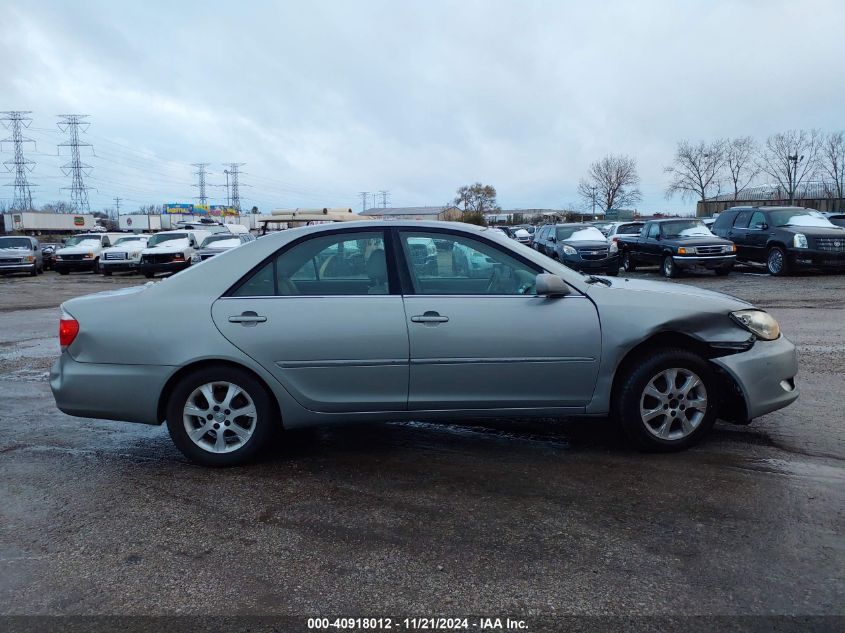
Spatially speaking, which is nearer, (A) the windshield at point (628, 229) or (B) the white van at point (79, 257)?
(A) the windshield at point (628, 229)

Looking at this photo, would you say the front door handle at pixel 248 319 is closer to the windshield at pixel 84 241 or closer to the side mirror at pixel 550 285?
the side mirror at pixel 550 285

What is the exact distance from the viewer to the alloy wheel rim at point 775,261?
17484 millimetres

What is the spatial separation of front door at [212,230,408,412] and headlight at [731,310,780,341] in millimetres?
2266

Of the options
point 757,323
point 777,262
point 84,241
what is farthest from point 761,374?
point 84,241

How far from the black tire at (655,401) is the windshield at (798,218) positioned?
1566 centimetres

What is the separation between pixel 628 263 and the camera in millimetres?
21609

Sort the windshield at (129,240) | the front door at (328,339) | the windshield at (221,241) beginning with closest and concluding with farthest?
the front door at (328,339) → the windshield at (221,241) → the windshield at (129,240)

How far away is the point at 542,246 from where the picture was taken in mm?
22750

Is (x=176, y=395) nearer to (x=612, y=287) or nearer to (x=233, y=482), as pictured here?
(x=233, y=482)

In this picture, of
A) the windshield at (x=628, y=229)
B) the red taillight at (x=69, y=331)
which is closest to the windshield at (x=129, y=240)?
the windshield at (x=628, y=229)

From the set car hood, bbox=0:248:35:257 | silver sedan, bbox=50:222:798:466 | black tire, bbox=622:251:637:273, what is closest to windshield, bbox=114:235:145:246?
car hood, bbox=0:248:35:257

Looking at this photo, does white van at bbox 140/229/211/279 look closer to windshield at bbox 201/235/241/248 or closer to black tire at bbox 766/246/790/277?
windshield at bbox 201/235/241/248

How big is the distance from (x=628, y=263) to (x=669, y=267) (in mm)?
3104

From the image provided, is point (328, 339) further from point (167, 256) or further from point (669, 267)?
point (167, 256)
